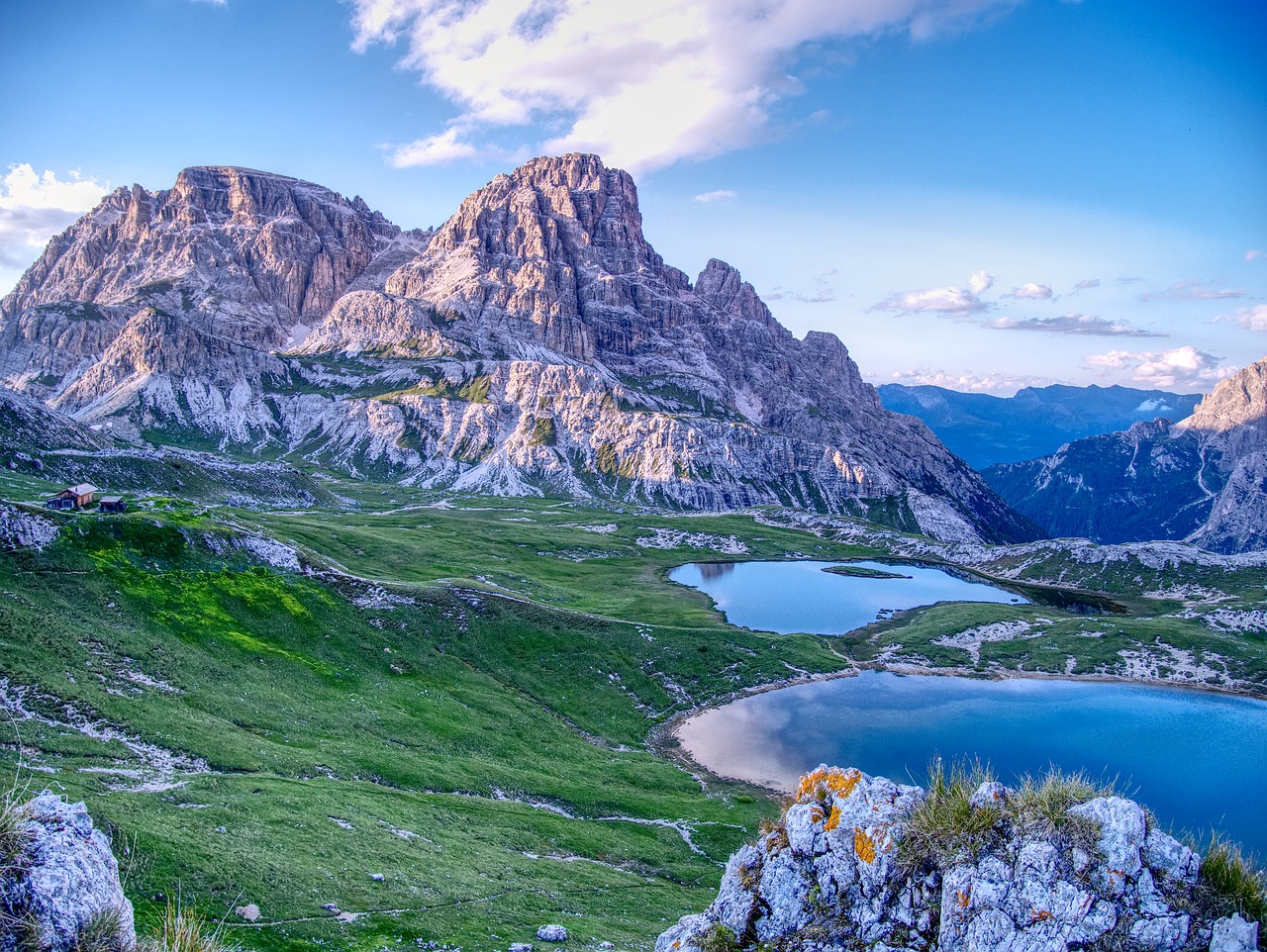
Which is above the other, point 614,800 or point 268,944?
point 268,944

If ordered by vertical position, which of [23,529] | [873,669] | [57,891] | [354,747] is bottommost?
[873,669]

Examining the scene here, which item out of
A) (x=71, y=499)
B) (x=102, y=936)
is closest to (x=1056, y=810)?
(x=102, y=936)

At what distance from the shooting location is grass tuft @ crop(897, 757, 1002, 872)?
1617 centimetres

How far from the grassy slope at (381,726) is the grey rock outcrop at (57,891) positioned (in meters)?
10.9

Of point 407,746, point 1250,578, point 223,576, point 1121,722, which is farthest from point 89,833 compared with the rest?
point 1250,578

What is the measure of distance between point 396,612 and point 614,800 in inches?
1365

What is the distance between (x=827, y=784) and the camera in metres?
20.2

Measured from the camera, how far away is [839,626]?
121m

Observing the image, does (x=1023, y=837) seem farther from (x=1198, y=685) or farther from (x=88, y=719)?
(x=1198, y=685)

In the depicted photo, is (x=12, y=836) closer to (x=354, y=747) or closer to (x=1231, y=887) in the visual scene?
(x=1231, y=887)

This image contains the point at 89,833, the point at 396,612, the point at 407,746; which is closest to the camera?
the point at 89,833

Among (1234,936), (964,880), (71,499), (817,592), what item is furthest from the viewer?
(817,592)

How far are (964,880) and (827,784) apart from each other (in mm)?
4831

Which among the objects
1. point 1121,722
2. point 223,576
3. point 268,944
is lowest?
point 1121,722
